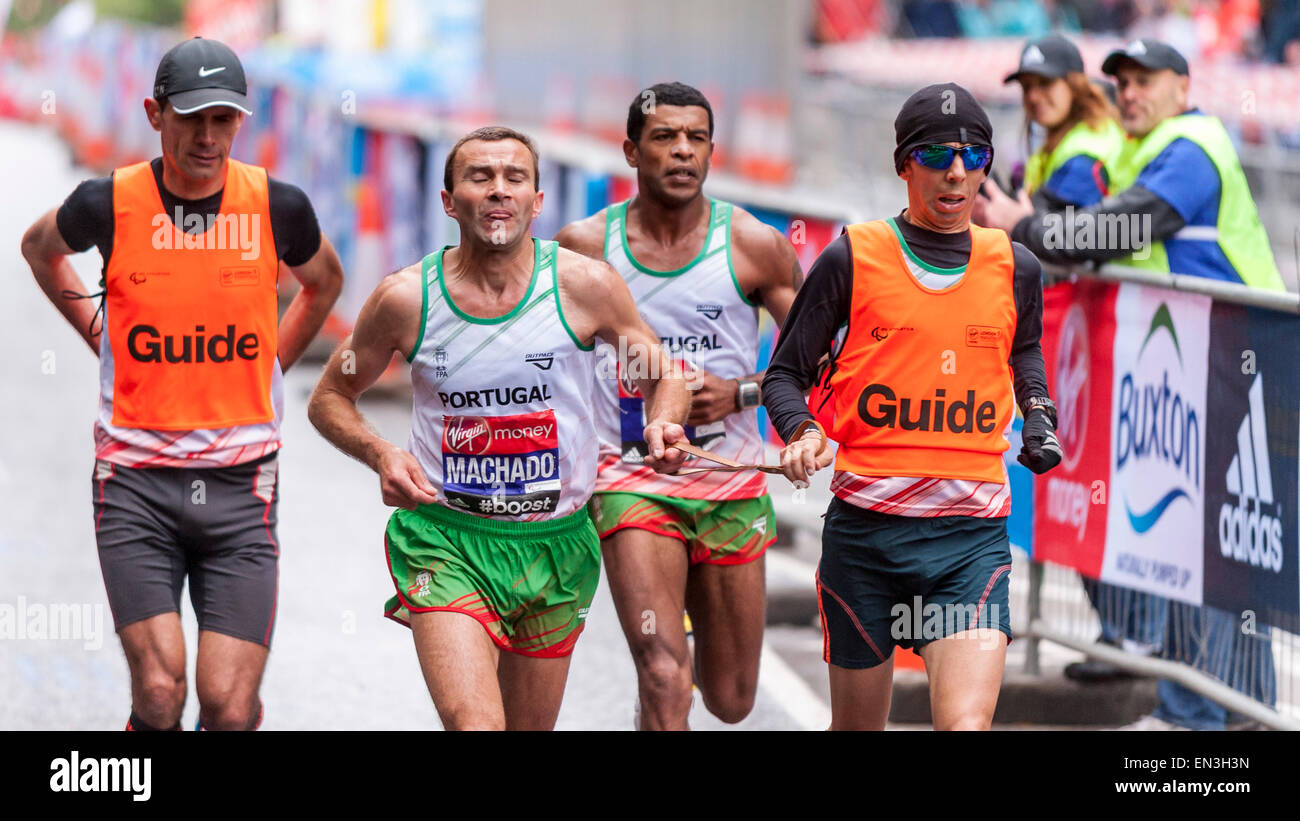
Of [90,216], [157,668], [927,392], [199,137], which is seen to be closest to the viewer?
[927,392]

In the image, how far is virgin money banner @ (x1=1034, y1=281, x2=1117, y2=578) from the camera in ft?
25.2

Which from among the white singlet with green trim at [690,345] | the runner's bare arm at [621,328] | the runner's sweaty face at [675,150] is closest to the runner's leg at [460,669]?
the runner's bare arm at [621,328]

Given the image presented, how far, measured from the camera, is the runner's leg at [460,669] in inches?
201

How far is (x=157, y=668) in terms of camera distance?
5758mm

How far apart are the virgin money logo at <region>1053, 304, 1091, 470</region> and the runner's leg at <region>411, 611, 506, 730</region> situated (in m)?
3.31

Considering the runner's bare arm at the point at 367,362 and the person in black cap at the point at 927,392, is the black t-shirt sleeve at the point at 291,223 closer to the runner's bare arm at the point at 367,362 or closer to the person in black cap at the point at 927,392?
the runner's bare arm at the point at 367,362

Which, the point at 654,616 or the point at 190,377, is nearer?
the point at 190,377

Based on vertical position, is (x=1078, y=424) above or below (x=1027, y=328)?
below

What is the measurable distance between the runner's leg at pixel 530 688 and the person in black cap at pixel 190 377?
2.70 ft

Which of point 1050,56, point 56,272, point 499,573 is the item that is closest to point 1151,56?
point 1050,56

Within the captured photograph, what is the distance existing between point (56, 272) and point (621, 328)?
2039 mm

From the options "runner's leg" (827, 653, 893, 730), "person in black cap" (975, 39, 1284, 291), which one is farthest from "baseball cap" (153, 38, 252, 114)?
"person in black cap" (975, 39, 1284, 291)

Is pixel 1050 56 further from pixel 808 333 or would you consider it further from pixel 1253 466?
pixel 808 333

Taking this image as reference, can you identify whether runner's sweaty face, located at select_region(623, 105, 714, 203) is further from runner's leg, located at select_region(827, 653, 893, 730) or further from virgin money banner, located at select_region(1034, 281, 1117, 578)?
virgin money banner, located at select_region(1034, 281, 1117, 578)
